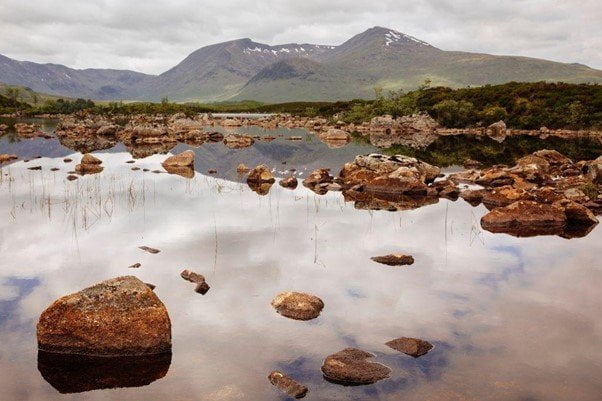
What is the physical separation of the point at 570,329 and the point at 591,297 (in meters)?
2.87

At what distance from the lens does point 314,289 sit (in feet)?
47.2

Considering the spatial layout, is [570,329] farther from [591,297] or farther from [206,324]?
[206,324]

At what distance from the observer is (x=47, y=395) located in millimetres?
9156

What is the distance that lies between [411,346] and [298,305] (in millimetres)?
3231

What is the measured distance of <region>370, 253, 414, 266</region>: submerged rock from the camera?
16844 millimetres

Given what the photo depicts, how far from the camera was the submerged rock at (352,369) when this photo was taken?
9.52 metres

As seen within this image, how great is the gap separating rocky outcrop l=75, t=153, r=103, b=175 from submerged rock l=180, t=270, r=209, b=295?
2597 cm

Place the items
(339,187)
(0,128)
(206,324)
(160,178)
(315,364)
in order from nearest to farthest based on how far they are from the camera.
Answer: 1. (315,364)
2. (206,324)
3. (339,187)
4. (160,178)
5. (0,128)

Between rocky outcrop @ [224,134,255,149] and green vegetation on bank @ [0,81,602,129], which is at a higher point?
green vegetation on bank @ [0,81,602,129]

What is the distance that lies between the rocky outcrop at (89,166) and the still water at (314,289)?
987cm

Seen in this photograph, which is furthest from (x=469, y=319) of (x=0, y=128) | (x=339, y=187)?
(x=0, y=128)

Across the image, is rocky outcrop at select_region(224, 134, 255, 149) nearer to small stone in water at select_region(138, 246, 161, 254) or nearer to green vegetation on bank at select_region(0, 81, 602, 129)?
small stone in water at select_region(138, 246, 161, 254)

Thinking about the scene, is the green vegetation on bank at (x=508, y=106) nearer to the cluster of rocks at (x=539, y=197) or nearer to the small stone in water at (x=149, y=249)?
the cluster of rocks at (x=539, y=197)

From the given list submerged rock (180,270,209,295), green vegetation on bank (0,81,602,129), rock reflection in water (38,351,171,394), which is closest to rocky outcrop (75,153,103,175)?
submerged rock (180,270,209,295)
